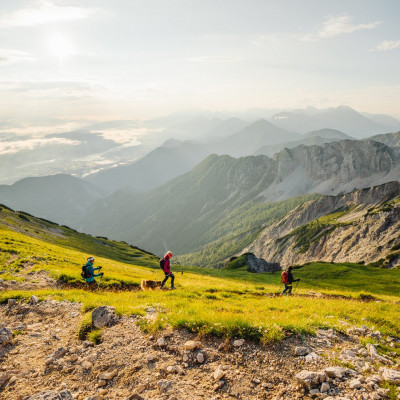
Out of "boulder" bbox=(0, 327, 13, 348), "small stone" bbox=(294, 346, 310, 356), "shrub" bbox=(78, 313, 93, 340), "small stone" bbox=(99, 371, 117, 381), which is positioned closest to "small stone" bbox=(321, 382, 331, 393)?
"small stone" bbox=(294, 346, 310, 356)

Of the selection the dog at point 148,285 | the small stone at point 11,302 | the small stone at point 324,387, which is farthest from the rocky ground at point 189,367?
the dog at point 148,285

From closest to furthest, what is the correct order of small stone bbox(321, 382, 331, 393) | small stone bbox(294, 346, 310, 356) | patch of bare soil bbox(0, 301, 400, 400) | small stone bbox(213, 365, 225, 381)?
small stone bbox(321, 382, 331, 393) < patch of bare soil bbox(0, 301, 400, 400) < small stone bbox(213, 365, 225, 381) < small stone bbox(294, 346, 310, 356)

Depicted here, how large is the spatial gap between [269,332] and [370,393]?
137 inches

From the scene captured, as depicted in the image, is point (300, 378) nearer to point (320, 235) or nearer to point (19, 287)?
point (19, 287)

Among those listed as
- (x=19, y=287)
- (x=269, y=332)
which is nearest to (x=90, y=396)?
(x=269, y=332)

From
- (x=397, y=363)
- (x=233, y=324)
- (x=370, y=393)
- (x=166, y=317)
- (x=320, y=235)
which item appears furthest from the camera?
(x=320, y=235)

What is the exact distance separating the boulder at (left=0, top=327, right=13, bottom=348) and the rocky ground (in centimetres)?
4

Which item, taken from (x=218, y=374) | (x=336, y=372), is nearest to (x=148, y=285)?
(x=218, y=374)

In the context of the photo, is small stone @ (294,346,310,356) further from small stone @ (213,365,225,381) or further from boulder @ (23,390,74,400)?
boulder @ (23,390,74,400)

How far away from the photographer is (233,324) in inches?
408

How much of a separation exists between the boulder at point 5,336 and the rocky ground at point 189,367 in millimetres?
40

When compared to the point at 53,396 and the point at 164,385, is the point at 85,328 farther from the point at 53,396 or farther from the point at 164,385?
the point at 164,385

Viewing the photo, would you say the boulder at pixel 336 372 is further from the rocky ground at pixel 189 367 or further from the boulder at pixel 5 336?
the boulder at pixel 5 336

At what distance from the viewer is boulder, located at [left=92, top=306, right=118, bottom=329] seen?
12203mm
